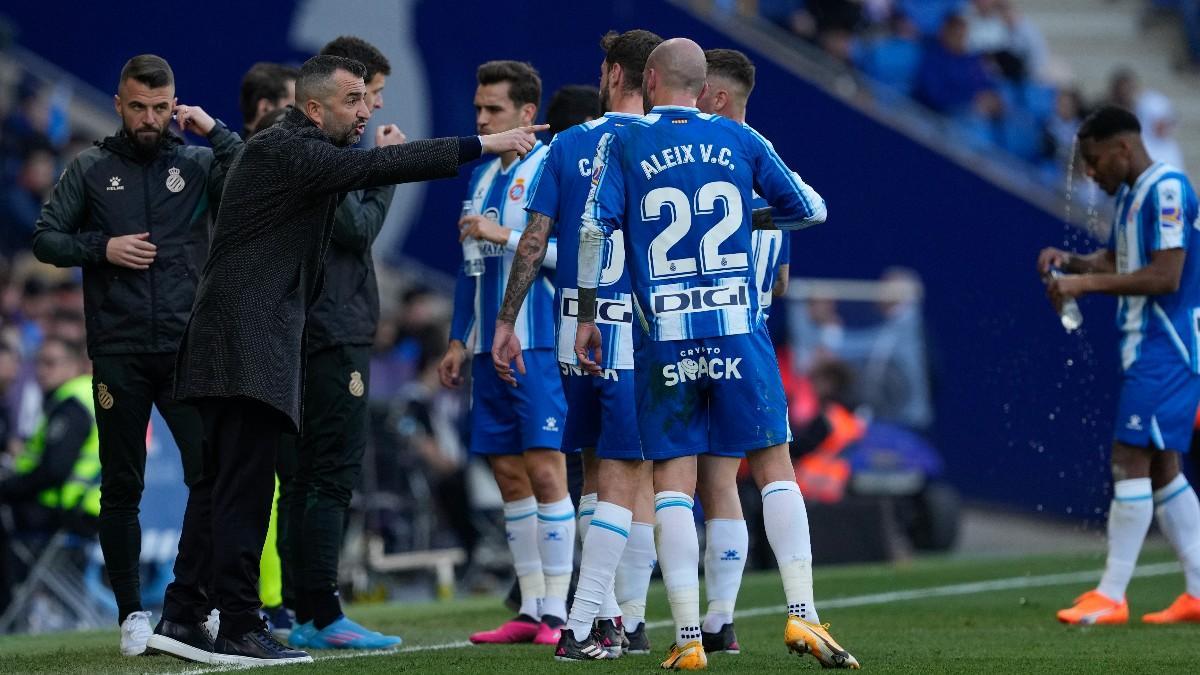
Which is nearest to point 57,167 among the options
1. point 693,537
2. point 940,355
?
point 940,355

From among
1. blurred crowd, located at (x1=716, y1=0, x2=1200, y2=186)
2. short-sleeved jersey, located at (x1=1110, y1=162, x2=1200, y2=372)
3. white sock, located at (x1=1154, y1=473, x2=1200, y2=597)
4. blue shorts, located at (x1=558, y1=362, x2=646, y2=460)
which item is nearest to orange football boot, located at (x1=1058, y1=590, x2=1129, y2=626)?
white sock, located at (x1=1154, y1=473, x2=1200, y2=597)

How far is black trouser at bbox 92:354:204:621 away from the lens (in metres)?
7.57

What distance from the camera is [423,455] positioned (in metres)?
15.1

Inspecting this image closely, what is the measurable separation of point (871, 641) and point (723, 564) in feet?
3.92

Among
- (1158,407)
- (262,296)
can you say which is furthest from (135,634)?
(1158,407)

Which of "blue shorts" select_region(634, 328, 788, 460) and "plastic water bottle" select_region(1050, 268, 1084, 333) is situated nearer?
"blue shorts" select_region(634, 328, 788, 460)

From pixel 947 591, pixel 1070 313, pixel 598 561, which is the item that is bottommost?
pixel 947 591

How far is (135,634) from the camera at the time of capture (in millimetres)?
7535

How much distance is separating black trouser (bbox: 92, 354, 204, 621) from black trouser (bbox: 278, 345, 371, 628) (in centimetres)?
56

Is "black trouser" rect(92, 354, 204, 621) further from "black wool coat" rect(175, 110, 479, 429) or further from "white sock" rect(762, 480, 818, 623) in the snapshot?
"white sock" rect(762, 480, 818, 623)

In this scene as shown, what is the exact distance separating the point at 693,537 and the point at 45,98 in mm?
12157

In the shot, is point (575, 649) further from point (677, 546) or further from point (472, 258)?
point (472, 258)

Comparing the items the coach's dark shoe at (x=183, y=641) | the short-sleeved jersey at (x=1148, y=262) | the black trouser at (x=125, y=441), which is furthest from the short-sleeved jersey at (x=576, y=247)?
the short-sleeved jersey at (x=1148, y=262)

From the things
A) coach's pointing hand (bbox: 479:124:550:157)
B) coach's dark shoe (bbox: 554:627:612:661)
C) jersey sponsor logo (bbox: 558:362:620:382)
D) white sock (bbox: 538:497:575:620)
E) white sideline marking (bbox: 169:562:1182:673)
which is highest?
coach's pointing hand (bbox: 479:124:550:157)
